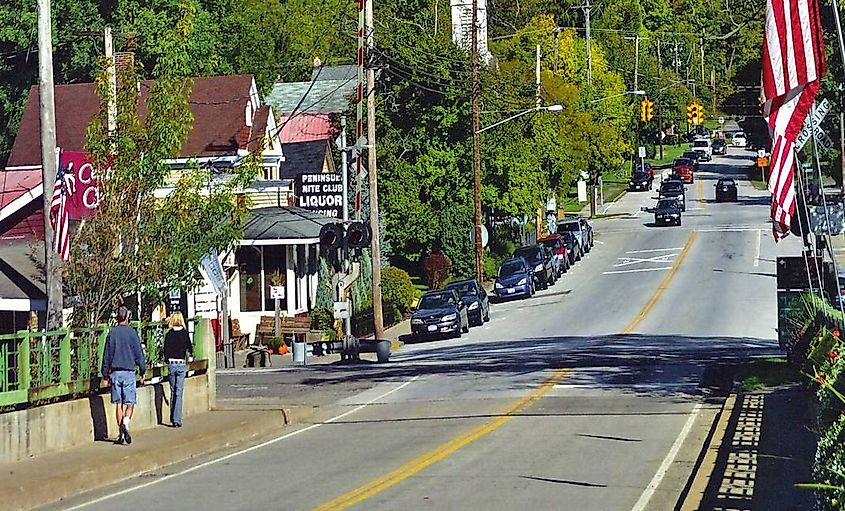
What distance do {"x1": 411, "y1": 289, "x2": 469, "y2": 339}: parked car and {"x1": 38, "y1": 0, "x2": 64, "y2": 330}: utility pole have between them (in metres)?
25.6

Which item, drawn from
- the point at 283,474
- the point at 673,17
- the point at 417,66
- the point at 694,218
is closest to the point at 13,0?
the point at 417,66

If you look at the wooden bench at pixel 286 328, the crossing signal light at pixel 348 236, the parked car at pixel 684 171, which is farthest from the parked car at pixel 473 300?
the parked car at pixel 684 171

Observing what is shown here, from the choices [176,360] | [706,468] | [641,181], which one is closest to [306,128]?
[641,181]

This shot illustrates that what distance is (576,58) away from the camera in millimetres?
92812

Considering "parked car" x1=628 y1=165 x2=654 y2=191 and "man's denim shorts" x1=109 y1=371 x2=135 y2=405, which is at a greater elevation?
"parked car" x1=628 y1=165 x2=654 y2=191

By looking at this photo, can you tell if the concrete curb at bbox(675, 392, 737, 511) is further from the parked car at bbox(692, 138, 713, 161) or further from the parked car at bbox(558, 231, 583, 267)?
the parked car at bbox(692, 138, 713, 161)

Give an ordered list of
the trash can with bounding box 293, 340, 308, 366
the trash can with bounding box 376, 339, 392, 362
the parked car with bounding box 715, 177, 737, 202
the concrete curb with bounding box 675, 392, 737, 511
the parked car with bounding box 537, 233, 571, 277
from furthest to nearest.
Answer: the parked car with bounding box 715, 177, 737, 202 < the parked car with bounding box 537, 233, 571, 277 < the trash can with bounding box 293, 340, 308, 366 < the trash can with bounding box 376, 339, 392, 362 < the concrete curb with bounding box 675, 392, 737, 511

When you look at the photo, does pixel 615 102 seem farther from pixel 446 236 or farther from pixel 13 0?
pixel 13 0

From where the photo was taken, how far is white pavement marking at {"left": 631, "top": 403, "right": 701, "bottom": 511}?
46.5 ft

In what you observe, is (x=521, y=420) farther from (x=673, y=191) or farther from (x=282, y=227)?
(x=673, y=191)

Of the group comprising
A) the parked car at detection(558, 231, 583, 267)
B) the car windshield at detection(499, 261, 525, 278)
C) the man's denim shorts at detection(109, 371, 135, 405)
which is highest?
the parked car at detection(558, 231, 583, 267)

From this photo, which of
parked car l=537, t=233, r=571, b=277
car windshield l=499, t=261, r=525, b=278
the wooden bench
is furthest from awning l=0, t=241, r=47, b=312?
parked car l=537, t=233, r=571, b=277

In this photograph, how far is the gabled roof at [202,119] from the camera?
157 feet

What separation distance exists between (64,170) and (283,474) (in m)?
7.89
